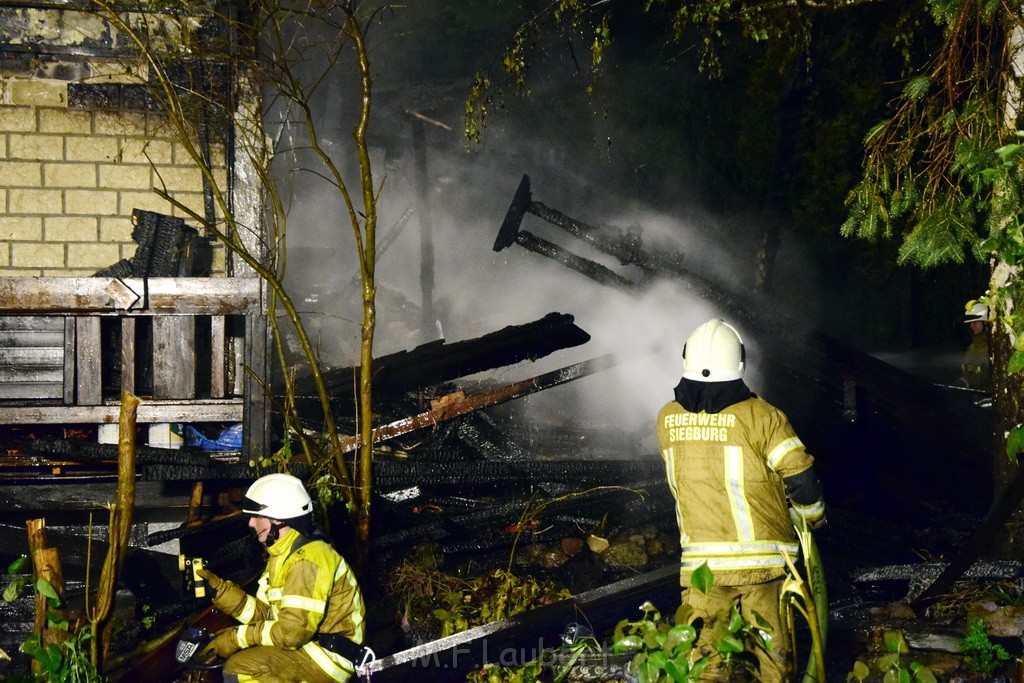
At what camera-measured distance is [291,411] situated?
660cm

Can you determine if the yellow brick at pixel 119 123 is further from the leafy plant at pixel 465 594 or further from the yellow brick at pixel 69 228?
the leafy plant at pixel 465 594

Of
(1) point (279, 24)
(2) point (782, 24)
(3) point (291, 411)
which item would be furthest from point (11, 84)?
(2) point (782, 24)

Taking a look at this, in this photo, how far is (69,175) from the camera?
25.8 ft

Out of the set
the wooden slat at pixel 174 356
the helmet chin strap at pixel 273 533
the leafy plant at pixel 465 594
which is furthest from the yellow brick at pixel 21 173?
the helmet chin strap at pixel 273 533

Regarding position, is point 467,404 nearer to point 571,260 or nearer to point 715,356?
point 571,260

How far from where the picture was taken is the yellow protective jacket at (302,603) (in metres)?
4.18

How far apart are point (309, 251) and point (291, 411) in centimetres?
739

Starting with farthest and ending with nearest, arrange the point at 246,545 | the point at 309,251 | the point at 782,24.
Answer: the point at 309,251, the point at 782,24, the point at 246,545

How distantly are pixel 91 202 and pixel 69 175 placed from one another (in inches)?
12.3

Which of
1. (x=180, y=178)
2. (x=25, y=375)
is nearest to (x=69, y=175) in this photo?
(x=180, y=178)

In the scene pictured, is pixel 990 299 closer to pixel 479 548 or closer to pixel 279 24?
pixel 479 548

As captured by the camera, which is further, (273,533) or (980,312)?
(980,312)

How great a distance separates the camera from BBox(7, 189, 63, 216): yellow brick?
25.7 ft

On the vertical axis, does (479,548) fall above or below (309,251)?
below
